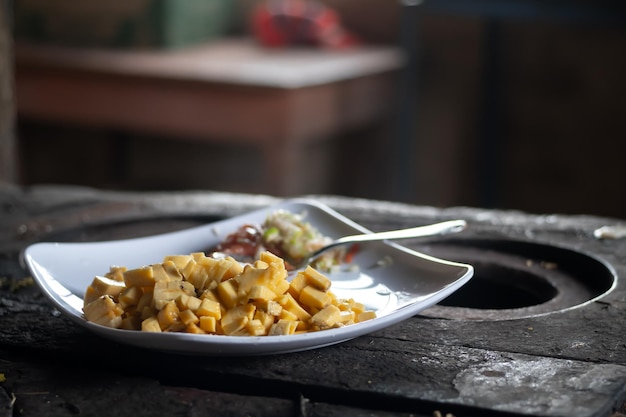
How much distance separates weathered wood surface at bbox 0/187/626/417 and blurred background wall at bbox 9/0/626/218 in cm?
231

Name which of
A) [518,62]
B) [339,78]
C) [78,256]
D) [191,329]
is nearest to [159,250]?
[78,256]

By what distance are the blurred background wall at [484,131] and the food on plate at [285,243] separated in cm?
210

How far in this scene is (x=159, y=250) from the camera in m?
1.42

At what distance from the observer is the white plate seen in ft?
3.30

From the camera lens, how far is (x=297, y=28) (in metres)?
3.97

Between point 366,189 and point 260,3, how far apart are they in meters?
0.98

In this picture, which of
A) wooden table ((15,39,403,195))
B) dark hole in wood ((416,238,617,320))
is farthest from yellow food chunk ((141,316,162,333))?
wooden table ((15,39,403,195))

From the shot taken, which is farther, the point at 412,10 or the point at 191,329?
the point at 412,10

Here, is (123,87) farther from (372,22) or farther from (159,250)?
(159,250)

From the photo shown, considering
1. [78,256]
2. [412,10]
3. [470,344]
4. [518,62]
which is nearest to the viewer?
[470,344]

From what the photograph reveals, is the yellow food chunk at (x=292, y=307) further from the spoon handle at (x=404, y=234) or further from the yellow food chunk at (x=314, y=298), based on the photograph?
the spoon handle at (x=404, y=234)

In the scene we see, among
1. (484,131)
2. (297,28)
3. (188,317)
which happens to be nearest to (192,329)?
(188,317)

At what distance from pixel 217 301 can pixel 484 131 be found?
2811 millimetres

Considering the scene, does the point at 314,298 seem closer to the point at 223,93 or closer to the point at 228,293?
the point at 228,293
